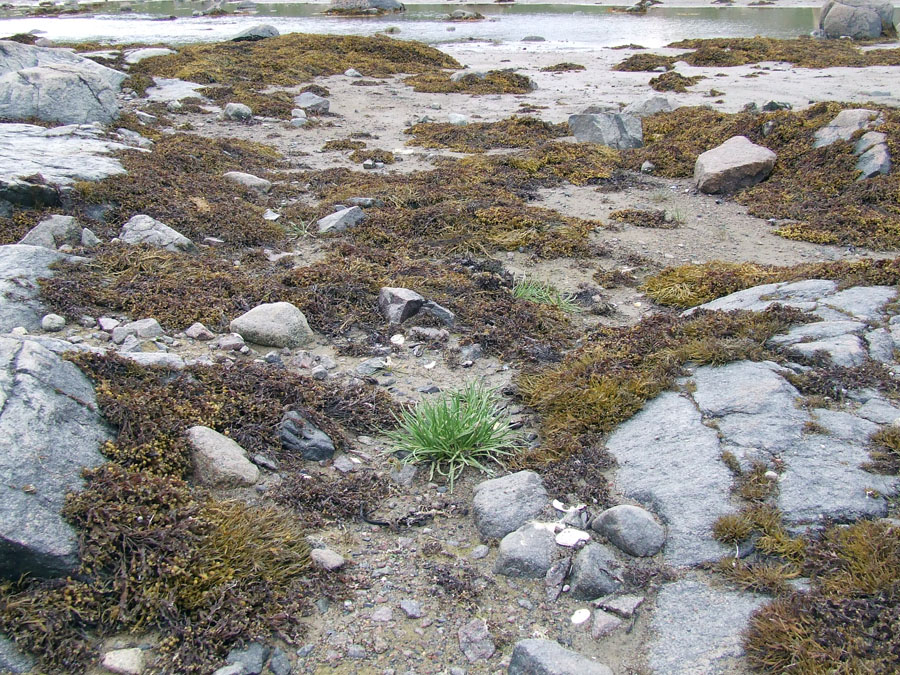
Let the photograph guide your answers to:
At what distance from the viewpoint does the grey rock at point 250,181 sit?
9.19 m

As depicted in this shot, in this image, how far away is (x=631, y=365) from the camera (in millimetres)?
4656

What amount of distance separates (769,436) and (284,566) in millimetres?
2691

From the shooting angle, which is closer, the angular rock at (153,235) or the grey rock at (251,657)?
the grey rock at (251,657)

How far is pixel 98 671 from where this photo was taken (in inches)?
99.7

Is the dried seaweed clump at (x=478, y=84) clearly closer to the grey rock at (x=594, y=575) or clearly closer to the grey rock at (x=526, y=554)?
the grey rock at (x=526, y=554)

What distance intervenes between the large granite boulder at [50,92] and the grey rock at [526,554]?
10917 millimetres

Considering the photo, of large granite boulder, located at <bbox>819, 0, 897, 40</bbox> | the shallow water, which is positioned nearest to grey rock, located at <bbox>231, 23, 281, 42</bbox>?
the shallow water

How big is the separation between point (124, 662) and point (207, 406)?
162cm

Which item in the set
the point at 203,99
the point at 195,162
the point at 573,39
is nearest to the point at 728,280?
the point at 195,162

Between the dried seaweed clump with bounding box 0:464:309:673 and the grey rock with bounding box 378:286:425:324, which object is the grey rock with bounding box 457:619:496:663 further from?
the grey rock with bounding box 378:286:425:324

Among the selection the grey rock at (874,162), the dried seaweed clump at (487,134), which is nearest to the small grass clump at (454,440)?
the grey rock at (874,162)

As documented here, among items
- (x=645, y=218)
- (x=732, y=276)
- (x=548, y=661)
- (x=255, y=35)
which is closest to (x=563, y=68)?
(x=255, y=35)

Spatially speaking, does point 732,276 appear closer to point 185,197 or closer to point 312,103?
point 185,197

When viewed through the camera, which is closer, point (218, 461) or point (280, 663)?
point (280, 663)
